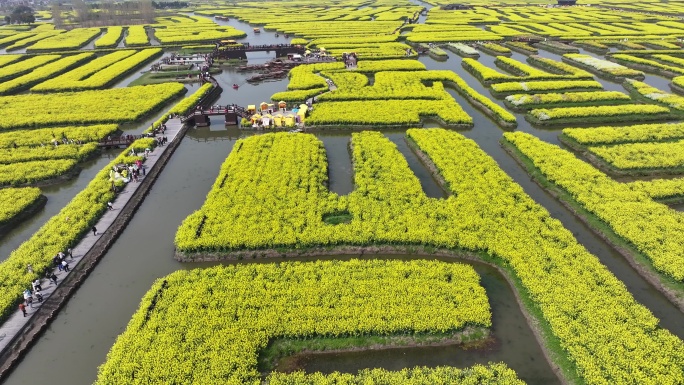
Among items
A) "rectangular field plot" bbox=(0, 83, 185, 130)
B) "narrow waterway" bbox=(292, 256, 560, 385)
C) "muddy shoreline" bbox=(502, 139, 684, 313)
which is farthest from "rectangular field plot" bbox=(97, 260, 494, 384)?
"rectangular field plot" bbox=(0, 83, 185, 130)

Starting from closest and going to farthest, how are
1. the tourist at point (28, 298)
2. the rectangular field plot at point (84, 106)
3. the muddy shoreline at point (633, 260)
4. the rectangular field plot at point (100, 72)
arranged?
the tourist at point (28, 298) < the muddy shoreline at point (633, 260) < the rectangular field plot at point (84, 106) < the rectangular field plot at point (100, 72)

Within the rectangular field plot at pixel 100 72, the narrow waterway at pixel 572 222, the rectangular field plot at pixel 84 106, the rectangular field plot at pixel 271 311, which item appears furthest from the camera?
the rectangular field plot at pixel 100 72

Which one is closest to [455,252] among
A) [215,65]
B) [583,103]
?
[583,103]

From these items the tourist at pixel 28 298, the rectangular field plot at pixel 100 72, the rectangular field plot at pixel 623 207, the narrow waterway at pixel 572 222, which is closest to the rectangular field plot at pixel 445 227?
the rectangular field plot at pixel 623 207

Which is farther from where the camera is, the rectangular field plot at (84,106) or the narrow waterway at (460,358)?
the rectangular field plot at (84,106)

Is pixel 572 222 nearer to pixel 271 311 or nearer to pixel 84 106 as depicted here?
pixel 271 311

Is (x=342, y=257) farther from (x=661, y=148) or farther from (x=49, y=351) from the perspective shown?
(x=661, y=148)

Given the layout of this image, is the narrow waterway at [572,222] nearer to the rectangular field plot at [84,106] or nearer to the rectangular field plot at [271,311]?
the rectangular field plot at [271,311]

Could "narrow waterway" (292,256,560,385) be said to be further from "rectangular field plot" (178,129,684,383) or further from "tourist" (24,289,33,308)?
"tourist" (24,289,33,308)

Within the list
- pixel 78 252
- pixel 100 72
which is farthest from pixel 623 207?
pixel 100 72
